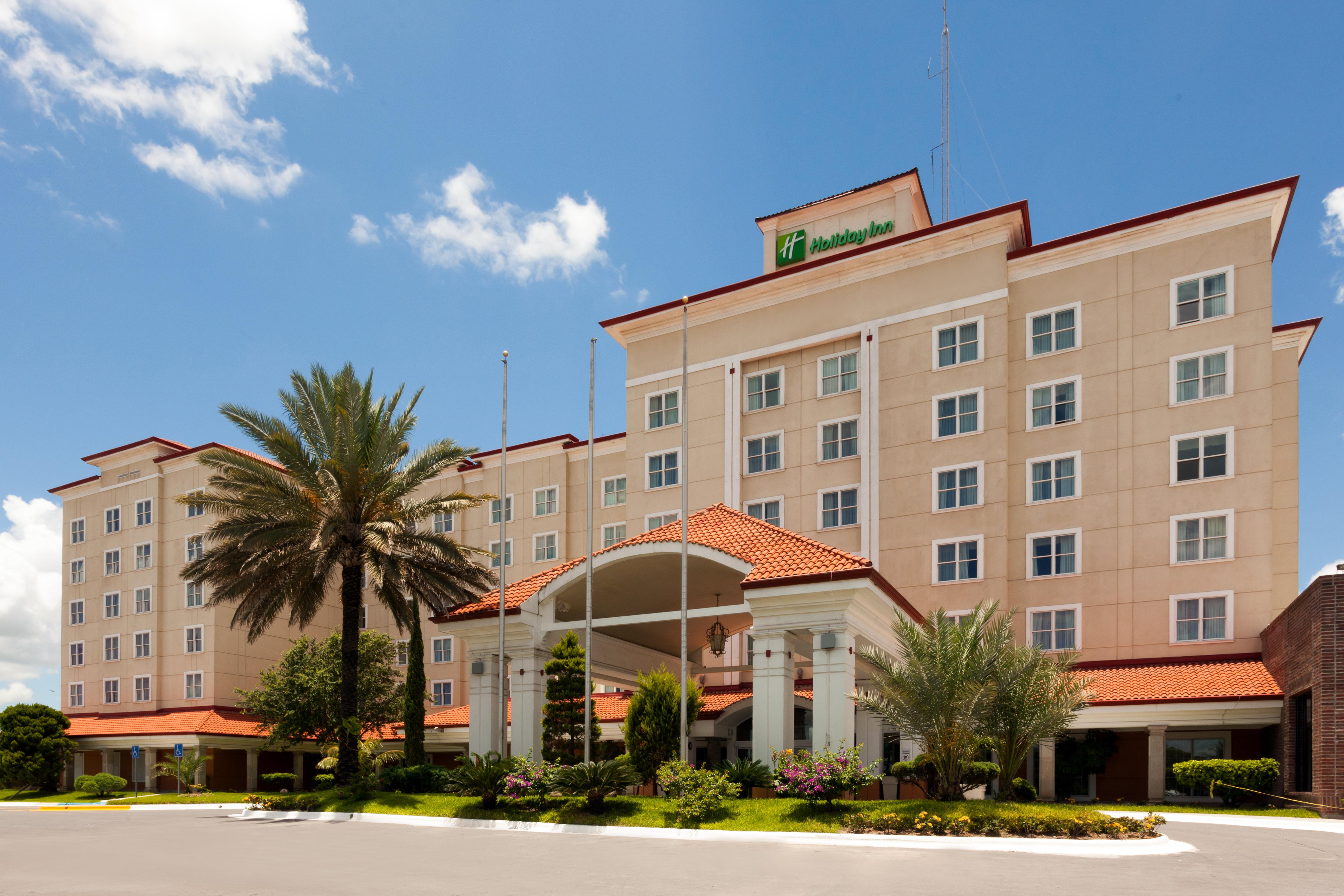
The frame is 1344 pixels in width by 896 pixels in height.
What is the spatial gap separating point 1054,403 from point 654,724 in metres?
22.0

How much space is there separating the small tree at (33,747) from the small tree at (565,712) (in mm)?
36198

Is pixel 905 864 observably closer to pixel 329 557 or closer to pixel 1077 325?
pixel 329 557

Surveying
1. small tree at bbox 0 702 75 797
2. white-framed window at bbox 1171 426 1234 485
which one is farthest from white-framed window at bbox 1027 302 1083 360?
small tree at bbox 0 702 75 797

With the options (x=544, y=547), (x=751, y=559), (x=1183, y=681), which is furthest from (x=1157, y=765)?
(x=544, y=547)

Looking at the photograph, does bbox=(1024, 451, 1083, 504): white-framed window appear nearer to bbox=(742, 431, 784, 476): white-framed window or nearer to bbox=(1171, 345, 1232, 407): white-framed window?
bbox=(1171, 345, 1232, 407): white-framed window

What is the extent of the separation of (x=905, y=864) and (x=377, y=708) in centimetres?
3720

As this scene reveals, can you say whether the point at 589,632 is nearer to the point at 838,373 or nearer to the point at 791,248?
the point at 838,373

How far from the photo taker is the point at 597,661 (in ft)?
96.8

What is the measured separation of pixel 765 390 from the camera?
44.1 m

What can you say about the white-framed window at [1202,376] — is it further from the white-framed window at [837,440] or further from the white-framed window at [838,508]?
the white-framed window at [838,508]

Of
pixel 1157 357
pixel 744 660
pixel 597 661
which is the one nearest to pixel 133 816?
pixel 597 661

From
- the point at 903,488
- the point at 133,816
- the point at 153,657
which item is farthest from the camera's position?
the point at 153,657

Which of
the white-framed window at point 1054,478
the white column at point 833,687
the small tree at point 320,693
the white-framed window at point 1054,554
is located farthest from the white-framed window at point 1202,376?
the small tree at point 320,693

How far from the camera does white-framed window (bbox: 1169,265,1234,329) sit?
35.3m
